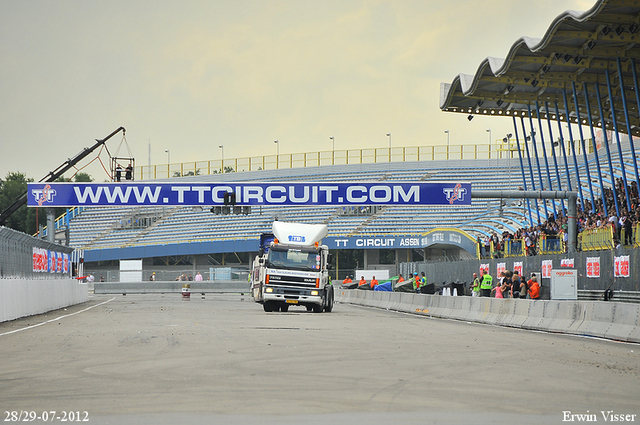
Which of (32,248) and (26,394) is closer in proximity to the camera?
(26,394)

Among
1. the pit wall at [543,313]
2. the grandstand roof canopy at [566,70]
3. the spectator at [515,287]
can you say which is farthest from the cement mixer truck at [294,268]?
the grandstand roof canopy at [566,70]

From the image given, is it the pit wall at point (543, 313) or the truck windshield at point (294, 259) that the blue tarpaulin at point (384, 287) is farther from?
the truck windshield at point (294, 259)

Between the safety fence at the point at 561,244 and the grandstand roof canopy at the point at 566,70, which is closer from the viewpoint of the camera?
the safety fence at the point at 561,244

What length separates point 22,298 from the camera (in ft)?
85.0

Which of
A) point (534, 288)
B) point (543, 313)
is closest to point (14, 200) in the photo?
point (534, 288)

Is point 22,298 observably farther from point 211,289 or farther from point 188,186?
point 211,289

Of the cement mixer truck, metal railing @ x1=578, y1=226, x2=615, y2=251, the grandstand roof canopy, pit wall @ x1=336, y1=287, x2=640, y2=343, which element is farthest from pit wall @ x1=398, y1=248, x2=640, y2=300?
the grandstand roof canopy

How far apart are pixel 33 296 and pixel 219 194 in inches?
558

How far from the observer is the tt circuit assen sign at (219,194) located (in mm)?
40375

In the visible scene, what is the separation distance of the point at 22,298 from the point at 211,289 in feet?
126

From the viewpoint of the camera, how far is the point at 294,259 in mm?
28766

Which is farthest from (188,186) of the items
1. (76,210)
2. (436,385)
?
(76,210)

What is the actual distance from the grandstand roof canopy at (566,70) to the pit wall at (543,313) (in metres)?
11.7

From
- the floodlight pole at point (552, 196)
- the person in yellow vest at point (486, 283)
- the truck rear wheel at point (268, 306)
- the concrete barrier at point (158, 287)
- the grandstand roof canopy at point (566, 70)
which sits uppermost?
the grandstand roof canopy at point (566, 70)
